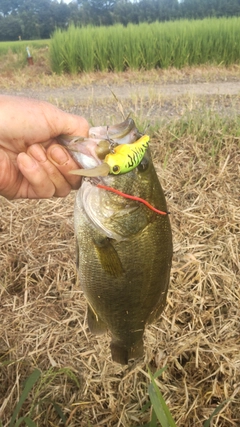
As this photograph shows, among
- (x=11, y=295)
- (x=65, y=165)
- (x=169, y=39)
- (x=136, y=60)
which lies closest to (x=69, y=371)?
(x=11, y=295)

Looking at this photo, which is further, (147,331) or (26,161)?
(147,331)

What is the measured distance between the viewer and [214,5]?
3244 centimetres

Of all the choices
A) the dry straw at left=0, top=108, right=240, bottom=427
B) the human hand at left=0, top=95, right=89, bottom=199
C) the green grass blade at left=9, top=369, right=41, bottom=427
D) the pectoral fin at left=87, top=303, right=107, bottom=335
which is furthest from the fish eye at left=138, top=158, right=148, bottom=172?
the dry straw at left=0, top=108, right=240, bottom=427

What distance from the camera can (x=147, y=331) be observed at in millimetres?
2168

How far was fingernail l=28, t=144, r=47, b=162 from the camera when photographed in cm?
135

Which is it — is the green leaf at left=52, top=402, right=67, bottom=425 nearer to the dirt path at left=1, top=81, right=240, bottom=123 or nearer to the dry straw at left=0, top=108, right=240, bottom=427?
the dry straw at left=0, top=108, right=240, bottom=427

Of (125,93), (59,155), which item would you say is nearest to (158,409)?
(59,155)

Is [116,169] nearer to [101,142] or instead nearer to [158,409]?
[101,142]

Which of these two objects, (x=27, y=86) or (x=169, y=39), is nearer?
(x=27, y=86)

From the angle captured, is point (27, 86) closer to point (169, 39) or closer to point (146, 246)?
point (169, 39)

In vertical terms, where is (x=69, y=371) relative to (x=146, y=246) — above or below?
below

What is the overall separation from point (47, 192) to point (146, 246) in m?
0.47

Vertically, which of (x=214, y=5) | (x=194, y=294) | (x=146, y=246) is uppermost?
(x=146, y=246)

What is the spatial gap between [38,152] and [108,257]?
17.9 inches
